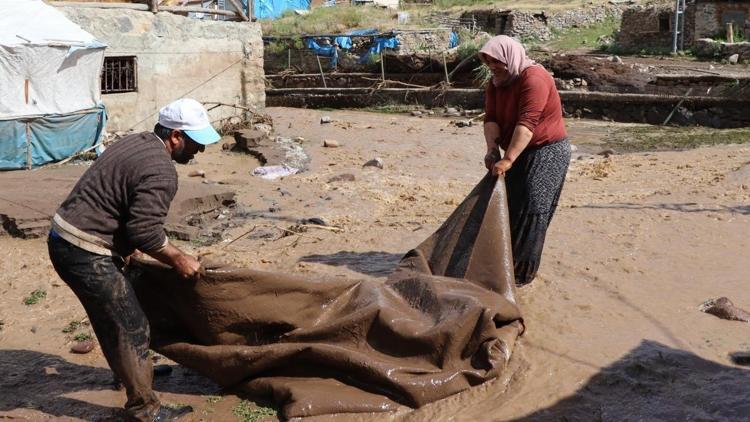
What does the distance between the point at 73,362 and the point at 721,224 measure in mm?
5306

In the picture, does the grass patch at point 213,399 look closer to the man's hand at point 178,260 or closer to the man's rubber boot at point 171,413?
the man's rubber boot at point 171,413

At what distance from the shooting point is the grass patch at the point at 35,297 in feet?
19.4

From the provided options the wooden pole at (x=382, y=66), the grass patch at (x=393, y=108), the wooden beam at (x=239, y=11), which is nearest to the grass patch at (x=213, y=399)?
the wooden beam at (x=239, y=11)

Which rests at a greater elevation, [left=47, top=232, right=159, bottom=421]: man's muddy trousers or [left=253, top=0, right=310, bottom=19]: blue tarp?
[left=253, top=0, right=310, bottom=19]: blue tarp

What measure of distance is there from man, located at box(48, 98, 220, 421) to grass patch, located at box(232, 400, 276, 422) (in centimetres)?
48

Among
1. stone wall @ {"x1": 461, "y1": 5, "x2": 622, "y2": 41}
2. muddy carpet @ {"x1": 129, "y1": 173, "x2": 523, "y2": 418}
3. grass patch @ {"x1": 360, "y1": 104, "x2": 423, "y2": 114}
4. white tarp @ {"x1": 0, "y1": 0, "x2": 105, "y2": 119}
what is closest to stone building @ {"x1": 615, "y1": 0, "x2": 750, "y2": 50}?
stone wall @ {"x1": 461, "y1": 5, "x2": 622, "y2": 41}

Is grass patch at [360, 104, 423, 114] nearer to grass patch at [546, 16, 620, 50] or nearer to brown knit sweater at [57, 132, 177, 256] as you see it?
grass patch at [546, 16, 620, 50]

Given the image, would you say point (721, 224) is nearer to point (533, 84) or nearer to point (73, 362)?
point (533, 84)

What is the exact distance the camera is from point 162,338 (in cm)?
431

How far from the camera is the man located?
3652mm

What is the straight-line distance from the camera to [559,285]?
555 cm

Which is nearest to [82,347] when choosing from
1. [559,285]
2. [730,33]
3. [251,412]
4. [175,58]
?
[251,412]

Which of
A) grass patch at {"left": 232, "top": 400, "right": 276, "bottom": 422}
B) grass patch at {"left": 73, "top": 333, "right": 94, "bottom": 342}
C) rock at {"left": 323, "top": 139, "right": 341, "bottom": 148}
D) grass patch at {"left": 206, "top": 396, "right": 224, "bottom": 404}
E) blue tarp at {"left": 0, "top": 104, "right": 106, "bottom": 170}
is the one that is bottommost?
grass patch at {"left": 73, "top": 333, "right": 94, "bottom": 342}

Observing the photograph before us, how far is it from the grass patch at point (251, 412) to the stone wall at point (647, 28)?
78.4 feet
